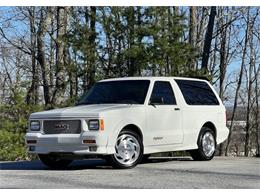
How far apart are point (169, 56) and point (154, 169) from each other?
859 centimetres

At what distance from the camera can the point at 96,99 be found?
12.6m

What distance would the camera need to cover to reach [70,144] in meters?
11.2

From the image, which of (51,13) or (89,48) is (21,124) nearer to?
(89,48)

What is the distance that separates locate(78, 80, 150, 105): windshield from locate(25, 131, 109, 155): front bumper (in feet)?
4.38

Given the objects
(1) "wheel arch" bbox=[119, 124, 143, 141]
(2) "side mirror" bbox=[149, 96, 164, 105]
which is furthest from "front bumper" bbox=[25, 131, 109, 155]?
(2) "side mirror" bbox=[149, 96, 164, 105]

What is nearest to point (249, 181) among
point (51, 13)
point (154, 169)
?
point (154, 169)

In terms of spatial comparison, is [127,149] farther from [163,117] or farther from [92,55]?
[92,55]

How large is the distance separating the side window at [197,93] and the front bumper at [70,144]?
2973mm

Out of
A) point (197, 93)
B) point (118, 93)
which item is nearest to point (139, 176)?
point (118, 93)

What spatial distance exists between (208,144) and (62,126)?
12.9ft

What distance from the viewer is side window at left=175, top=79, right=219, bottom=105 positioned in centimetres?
1342

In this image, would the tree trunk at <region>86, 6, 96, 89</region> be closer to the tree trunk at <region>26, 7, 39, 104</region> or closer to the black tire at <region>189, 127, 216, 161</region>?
the tree trunk at <region>26, 7, 39, 104</region>

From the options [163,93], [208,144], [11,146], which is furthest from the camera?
[11,146]

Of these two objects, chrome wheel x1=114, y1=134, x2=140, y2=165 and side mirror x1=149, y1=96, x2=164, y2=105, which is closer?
chrome wheel x1=114, y1=134, x2=140, y2=165
